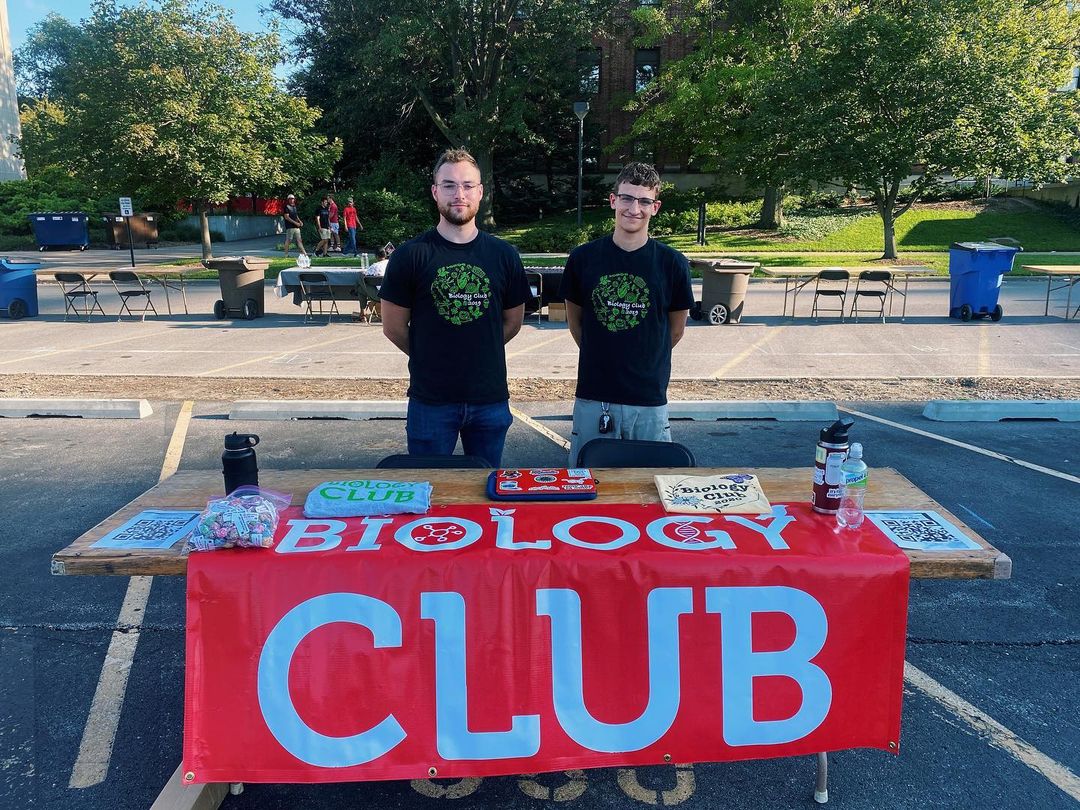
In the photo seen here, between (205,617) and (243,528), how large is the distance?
306mm

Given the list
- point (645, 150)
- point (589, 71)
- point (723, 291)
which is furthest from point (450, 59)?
point (723, 291)

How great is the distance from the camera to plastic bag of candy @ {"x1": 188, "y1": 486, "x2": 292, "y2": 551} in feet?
8.36

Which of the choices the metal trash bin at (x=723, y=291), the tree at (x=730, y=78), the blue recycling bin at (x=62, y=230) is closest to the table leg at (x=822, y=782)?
the metal trash bin at (x=723, y=291)

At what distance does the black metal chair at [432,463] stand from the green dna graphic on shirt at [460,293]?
64 cm

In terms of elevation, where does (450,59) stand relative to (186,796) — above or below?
above

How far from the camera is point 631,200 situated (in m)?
3.59

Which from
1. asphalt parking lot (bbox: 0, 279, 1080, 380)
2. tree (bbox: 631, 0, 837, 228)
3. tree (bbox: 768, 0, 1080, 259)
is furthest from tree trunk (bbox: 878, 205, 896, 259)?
asphalt parking lot (bbox: 0, 279, 1080, 380)

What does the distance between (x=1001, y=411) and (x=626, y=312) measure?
5.51 meters

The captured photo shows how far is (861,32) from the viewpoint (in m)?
20.7

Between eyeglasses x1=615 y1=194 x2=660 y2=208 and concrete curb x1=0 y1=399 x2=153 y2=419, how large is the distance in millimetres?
6008

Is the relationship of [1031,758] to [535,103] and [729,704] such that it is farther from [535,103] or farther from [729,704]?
[535,103]

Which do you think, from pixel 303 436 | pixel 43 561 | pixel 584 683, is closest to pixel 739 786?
pixel 584 683

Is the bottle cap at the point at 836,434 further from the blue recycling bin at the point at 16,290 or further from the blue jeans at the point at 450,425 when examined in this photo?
→ the blue recycling bin at the point at 16,290

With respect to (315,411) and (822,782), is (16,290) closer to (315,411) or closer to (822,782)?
(315,411)
